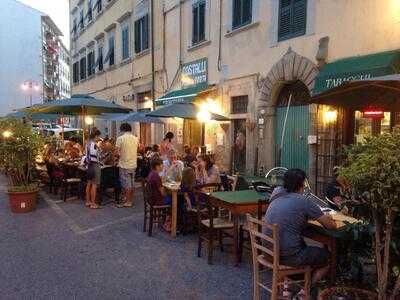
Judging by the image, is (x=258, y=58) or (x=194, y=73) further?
(x=194, y=73)

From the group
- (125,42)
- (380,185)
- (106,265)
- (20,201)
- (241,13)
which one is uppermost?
(125,42)

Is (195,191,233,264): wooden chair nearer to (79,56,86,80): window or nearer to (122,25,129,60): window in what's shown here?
(122,25,129,60): window

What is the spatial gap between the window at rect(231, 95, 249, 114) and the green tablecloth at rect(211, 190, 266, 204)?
6468 millimetres

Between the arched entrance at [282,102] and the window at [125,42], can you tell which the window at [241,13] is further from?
the window at [125,42]

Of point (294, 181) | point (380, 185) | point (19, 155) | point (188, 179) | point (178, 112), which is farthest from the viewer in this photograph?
point (178, 112)

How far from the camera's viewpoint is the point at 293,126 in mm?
10727

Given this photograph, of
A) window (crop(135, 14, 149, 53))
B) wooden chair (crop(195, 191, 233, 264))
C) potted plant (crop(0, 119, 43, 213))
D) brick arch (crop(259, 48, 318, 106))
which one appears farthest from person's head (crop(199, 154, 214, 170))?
window (crop(135, 14, 149, 53))

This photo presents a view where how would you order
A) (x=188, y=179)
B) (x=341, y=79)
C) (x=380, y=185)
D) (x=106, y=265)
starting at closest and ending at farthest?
1. (x=380, y=185)
2. (x=106, y=265)
3. (x=188, y=179)
4. (x=341, y=79)

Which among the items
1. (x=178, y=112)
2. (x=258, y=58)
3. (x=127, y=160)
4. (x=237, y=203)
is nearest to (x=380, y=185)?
(x=237, y=203)

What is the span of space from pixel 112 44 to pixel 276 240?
2243cm

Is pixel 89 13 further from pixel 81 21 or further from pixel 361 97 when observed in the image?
pixel 361 97

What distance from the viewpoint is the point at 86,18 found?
30672 millimetres

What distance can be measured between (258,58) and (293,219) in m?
8.14

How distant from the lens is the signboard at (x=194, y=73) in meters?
14.5
